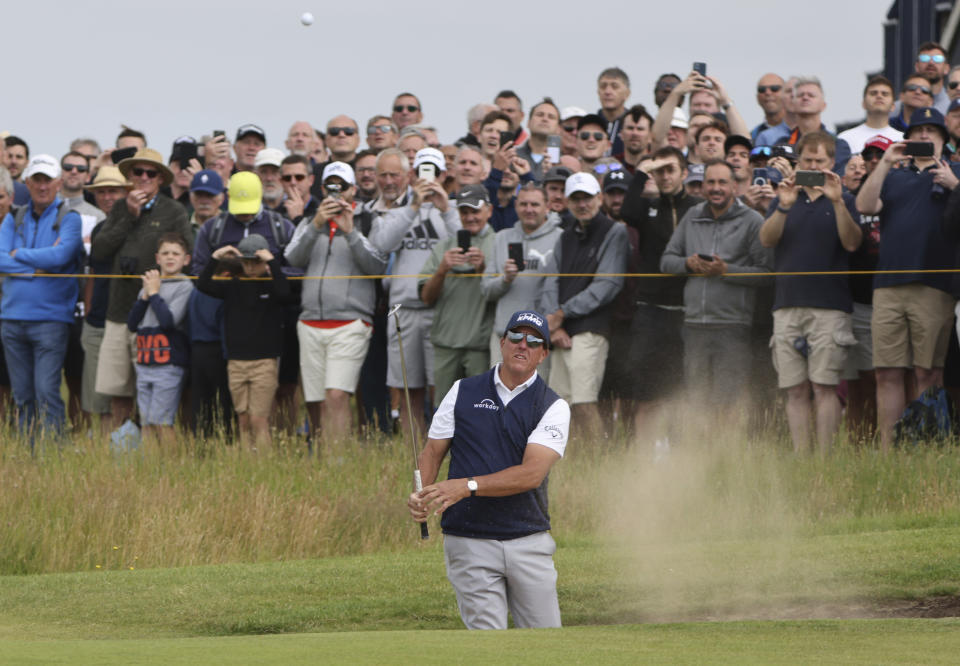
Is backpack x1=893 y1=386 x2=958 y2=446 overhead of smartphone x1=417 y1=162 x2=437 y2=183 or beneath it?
beneath

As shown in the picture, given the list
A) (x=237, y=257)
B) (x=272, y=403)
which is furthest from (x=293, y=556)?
(x=237, y=257)

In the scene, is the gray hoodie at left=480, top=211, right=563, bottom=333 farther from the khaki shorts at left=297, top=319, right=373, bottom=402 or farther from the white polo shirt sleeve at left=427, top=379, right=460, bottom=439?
the white polo shirt sleeve at left=427, top=379, right=460, bottom=439

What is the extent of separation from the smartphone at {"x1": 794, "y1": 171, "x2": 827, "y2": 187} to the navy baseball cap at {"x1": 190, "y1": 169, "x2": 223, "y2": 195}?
18.7ft

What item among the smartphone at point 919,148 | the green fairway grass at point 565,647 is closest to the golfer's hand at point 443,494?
the green fairway grass at point 565,647

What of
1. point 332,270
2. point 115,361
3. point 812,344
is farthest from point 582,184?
point 115,361

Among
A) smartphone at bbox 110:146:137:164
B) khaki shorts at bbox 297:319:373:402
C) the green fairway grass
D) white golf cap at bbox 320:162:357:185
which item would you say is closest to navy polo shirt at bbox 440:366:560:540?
the green fairway grass

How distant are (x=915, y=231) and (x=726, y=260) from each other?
1.56 meters

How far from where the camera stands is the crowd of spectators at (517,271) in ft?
41.4

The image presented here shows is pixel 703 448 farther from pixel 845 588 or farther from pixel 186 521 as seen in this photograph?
pixel 186 521

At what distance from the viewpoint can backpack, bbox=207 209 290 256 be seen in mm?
14328

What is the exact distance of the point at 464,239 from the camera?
13.4 metres

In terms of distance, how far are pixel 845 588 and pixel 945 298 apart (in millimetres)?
2779

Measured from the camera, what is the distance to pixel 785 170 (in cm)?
1273

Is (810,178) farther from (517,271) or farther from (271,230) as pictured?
(271,230)
